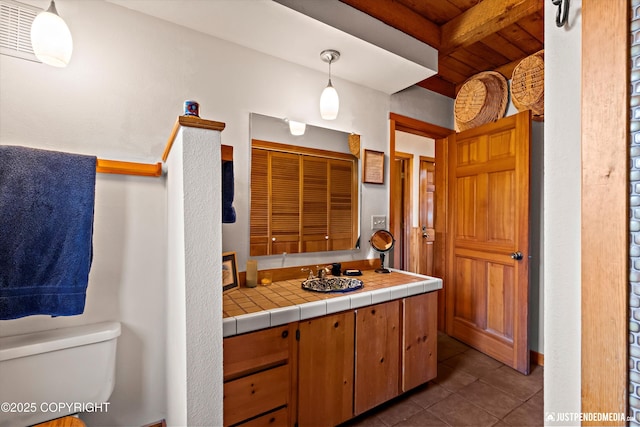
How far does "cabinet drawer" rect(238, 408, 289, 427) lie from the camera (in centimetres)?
131

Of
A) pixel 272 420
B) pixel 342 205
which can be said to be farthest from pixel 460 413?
pixel 342 205

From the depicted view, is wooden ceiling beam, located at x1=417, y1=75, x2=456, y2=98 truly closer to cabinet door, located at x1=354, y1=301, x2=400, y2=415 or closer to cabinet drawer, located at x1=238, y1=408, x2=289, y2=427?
cabinet door, located at x1=354, y1=301, x2=400, y2=415

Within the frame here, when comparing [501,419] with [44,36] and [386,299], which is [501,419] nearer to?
[386,299]

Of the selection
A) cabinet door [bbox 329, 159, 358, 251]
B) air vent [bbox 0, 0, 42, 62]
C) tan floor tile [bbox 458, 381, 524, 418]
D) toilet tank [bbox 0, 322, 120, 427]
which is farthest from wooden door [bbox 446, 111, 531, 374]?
air vent [bbox 0, 0, 42, 62]

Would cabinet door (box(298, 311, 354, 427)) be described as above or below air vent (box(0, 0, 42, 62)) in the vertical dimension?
below

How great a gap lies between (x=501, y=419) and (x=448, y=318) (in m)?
1.18

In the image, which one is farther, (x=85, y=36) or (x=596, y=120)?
(x=85, y=36)

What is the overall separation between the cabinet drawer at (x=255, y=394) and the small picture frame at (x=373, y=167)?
5.05 feet

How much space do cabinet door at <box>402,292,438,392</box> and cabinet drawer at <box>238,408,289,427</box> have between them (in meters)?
0.84

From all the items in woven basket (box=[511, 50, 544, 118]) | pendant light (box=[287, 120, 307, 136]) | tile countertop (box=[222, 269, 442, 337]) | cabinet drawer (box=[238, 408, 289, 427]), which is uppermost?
woven basket (box=[511, 50, 544, 118])

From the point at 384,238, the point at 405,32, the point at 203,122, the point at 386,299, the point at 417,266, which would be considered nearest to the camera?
the point at 203,122

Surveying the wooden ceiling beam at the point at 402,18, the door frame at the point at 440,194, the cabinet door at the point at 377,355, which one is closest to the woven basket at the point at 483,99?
the door frame at the point at 440,194

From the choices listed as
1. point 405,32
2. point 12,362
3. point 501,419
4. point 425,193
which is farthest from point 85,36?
point 425,193

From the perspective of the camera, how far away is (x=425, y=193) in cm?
412
